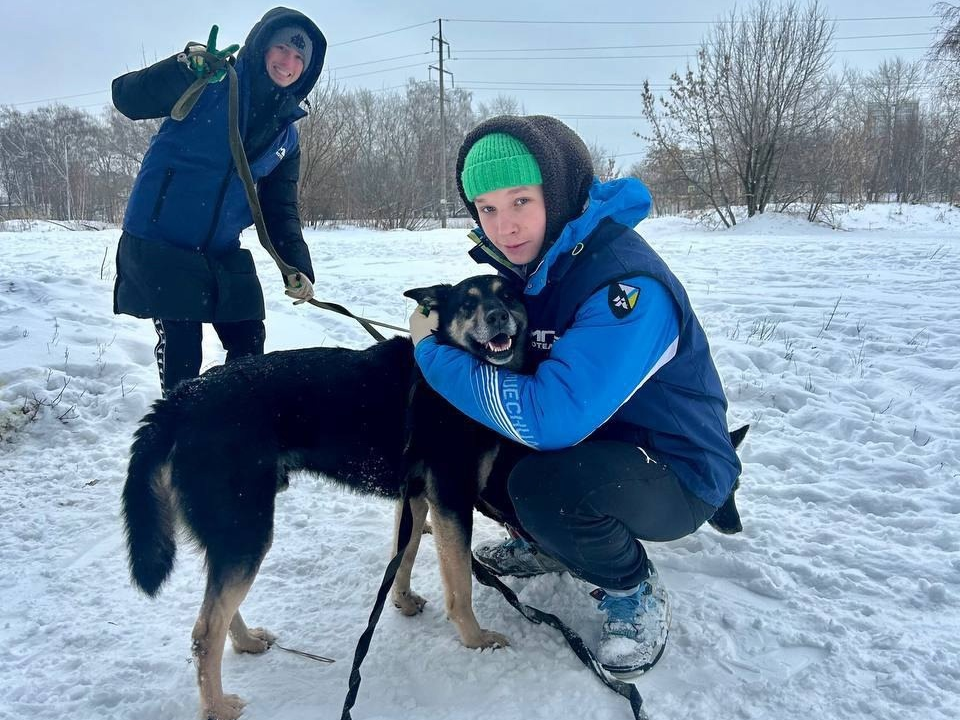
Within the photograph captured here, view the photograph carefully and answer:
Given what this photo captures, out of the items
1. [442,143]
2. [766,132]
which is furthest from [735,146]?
[442,143]

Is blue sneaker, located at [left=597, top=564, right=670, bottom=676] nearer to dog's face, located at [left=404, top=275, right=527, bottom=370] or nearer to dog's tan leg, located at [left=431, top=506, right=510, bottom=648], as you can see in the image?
dog's tan leg, located at [left=431, top=506, right=510, bottom=648]

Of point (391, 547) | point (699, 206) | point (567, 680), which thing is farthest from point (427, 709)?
point (699, 206)

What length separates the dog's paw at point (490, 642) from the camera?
2172 mm

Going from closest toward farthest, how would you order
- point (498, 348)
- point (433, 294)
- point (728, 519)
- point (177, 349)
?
point (498, 348)
point (728, 519)
point (433, 294)
point (177, 349)

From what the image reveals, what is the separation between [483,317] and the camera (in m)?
2.39

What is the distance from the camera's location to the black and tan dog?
78.3 inches

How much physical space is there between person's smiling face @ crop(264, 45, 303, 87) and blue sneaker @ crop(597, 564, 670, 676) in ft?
8.94

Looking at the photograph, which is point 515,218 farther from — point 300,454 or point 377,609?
point 377,609

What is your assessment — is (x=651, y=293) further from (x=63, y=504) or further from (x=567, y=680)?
(x=63, y=504)

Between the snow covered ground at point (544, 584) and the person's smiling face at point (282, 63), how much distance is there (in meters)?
1.69

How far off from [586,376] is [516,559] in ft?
3.96

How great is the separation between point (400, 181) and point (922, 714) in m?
27.7

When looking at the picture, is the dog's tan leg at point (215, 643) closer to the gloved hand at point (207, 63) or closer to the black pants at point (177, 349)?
the black pants at point (177, 349)

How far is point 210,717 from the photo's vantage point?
187 cm
